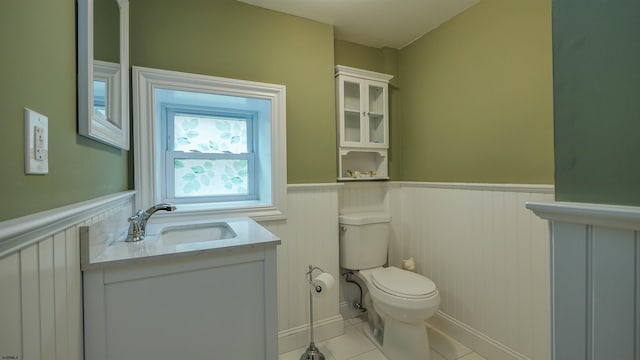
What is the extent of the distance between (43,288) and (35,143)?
0.28 metres

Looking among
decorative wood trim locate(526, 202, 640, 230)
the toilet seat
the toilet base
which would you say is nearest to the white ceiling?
decorative wood trim locate(526, 202, 640, 230)

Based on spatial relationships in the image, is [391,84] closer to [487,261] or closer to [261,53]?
[261,53]

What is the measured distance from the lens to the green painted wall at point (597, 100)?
20.6 inches

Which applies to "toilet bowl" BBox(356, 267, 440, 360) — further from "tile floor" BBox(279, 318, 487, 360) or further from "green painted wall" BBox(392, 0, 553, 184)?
"green painted wall" BBox(392, 0, 553, 184)

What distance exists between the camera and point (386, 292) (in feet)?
5.07

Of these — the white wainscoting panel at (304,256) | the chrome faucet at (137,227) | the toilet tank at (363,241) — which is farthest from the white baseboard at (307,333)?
the chrome faucet at (137,227)

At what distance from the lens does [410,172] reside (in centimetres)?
220

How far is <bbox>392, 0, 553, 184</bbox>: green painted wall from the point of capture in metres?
1.40

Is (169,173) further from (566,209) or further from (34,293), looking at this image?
(566,209)

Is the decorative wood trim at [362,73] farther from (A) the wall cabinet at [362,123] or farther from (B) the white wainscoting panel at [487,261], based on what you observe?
(B) the white wainscoting panel at [487,261]

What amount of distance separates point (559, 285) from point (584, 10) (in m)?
0.62

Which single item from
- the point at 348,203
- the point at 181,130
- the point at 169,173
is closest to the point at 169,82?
the point at 181,130

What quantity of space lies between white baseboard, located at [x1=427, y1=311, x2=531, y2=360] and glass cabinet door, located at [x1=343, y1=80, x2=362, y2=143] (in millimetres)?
1444

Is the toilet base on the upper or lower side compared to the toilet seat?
lower
